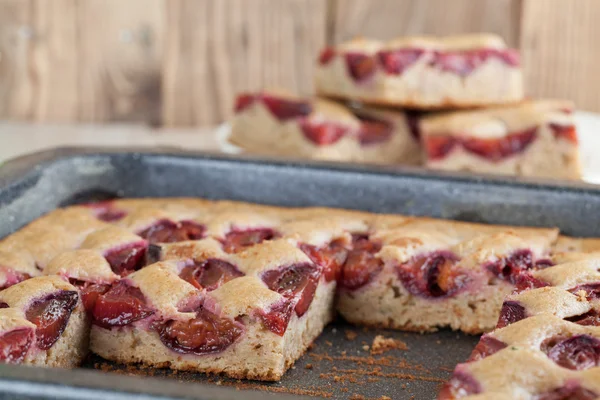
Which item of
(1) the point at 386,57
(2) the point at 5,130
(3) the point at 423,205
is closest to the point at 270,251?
(3) the point at 423,205

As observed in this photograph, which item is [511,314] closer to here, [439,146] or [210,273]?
[210,273]

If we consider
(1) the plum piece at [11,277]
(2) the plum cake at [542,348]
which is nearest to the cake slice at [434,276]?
(2) the plum cake at [542,348]

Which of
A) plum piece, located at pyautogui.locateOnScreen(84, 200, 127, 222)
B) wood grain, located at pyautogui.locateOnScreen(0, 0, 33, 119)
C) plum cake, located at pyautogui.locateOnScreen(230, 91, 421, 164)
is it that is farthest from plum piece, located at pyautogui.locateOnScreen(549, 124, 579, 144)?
wood grain, located at pyautogui.locateOnScreen(0, 0, 33, 119)

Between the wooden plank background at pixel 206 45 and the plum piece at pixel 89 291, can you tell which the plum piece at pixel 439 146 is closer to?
the wooden plank background at pixel 206 45

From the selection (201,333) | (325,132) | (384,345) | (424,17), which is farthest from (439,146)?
(201,333)

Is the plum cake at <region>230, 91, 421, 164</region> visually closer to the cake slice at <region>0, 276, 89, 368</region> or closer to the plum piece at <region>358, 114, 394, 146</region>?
the plum piece at <region>358, 114, 394, 146</region>
